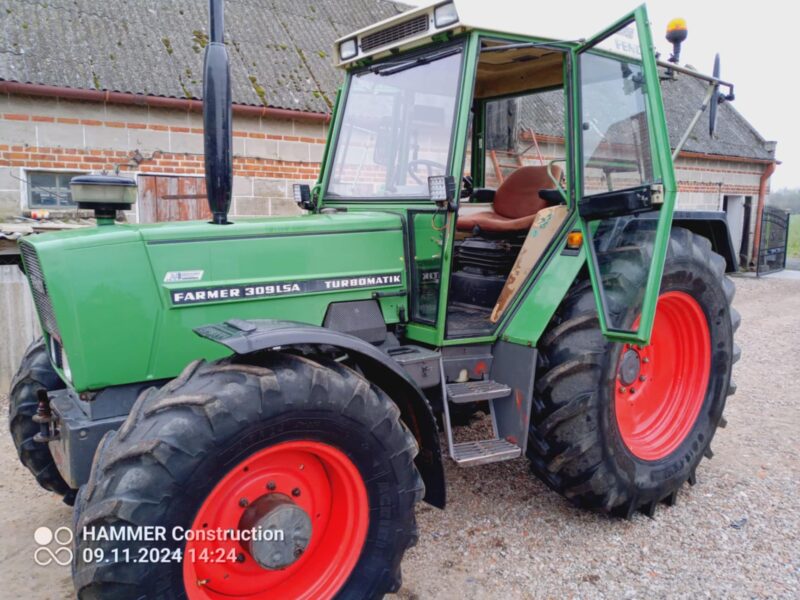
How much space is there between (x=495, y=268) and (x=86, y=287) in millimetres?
2180

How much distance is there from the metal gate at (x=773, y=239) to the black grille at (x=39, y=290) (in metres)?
15.6

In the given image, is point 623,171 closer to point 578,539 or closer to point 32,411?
point 578,539

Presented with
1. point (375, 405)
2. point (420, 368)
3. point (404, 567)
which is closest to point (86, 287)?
point (375, 405)

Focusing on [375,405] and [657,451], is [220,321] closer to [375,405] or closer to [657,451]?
[375,405]

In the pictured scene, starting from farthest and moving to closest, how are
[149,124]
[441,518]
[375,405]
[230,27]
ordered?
[230,27] → [149,124] → [441,518] → [375,405]

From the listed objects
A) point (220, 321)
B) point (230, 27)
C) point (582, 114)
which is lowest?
point (220, 321)

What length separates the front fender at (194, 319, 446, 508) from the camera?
2.50m

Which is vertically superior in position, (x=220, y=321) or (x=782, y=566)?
(x=220, y=321)

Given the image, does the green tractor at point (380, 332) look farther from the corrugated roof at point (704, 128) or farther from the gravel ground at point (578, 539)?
the corrugated roof at point (704, 128)

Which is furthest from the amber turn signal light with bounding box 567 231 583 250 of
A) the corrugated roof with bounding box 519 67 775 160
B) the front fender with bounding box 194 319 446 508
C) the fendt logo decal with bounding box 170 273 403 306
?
the corrugated roof with bounding box 519 67 775 160

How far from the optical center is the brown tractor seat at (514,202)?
400cm

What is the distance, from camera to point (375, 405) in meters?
2.68

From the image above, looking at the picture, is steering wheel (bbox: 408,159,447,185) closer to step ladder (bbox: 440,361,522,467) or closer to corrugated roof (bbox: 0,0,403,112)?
step ladder (bbox: 440,361,522,467)

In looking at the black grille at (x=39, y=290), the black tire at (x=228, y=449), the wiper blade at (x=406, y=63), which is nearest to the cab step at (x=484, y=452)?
the black tire at (x=228, y=449)
